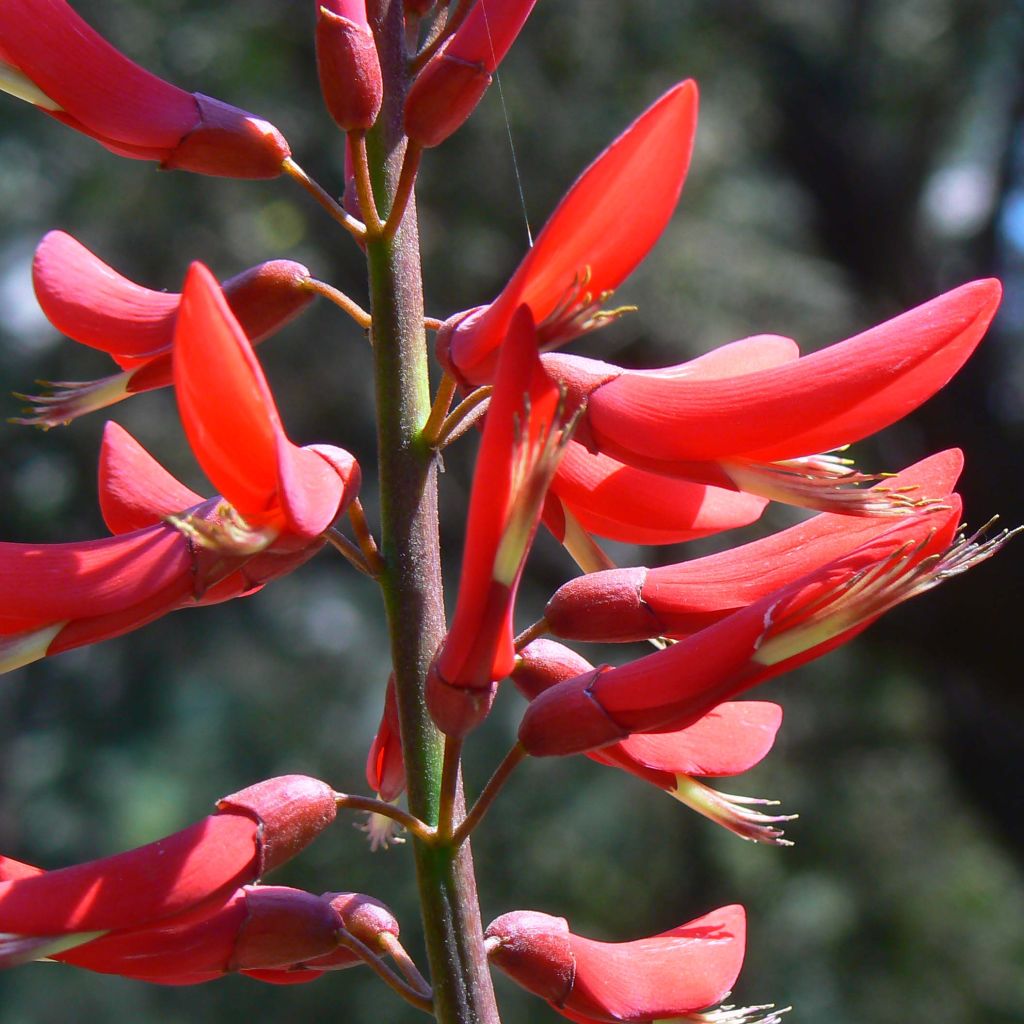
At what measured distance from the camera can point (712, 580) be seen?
829 mm

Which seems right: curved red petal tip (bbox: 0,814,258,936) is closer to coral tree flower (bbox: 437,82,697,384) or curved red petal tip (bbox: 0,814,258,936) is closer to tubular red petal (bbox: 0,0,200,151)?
coral tree flower (bbox: 437,82,697,384)

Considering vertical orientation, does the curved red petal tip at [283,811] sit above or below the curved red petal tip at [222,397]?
below

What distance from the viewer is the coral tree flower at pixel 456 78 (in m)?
0.83

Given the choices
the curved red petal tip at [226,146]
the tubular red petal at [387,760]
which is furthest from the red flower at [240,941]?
the curved red petal tip at [226,146]

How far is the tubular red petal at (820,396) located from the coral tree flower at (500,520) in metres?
0.08

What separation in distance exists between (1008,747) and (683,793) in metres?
4.45

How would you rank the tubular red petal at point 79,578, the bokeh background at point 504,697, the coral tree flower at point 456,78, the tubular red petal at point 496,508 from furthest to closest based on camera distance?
the bokeh background at point 504,697
the coral tree flower at point 456,78
the tubular red petal at point 79,578
the tubular red petal at point 496,508

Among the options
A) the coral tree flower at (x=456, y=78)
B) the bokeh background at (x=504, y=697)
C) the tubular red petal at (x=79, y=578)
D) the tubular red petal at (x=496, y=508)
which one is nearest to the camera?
the tubular red petal at (x=496, y=508)

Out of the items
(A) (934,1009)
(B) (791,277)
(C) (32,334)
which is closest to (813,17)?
(B) (791,277)

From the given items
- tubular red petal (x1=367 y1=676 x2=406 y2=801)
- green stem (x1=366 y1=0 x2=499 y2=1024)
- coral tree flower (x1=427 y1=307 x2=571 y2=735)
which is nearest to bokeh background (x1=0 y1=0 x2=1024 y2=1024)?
tubular red petal (x1=367 y1=676 x2=406 y2=801)

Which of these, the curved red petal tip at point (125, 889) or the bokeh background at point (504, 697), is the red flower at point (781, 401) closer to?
the curved red petal tip at point (125, 889)

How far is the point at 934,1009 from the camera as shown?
4.14 metres

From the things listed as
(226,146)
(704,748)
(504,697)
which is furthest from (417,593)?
(504,697)

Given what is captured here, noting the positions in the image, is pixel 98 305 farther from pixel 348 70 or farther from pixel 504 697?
pixel 504 697
